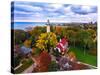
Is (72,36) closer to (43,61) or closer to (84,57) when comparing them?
(84,57)

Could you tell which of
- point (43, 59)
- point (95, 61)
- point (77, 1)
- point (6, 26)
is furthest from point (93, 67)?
point (6, 26)

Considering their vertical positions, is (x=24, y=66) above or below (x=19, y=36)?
below

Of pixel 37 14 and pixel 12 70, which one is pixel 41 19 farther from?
pixel 12 70

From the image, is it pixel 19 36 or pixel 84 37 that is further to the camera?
pixel 84 37

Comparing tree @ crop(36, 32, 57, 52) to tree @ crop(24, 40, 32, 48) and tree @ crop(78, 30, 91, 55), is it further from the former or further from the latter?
tree @ crop(78, 30, 91, 55)

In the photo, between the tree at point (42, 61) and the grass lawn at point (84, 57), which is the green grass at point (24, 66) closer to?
the tree at point (42, 61)

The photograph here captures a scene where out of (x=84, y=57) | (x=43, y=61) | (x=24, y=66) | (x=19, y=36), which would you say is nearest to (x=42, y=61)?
(x=43, y=61)

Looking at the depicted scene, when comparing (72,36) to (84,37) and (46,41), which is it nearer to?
(84,37)

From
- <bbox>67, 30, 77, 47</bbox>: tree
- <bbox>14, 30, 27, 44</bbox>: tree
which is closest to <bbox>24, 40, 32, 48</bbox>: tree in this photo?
<bbox>14, 30, 27, 44</bbox>: tree
